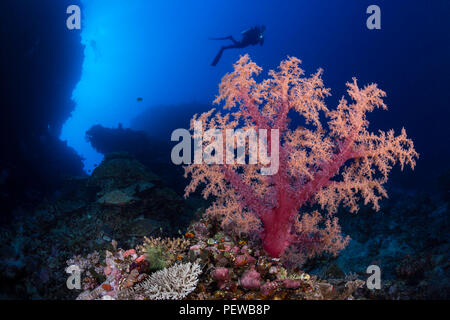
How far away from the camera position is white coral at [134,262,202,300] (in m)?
3.05

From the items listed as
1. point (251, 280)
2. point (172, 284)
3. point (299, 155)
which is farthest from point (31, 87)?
point (251, 280)

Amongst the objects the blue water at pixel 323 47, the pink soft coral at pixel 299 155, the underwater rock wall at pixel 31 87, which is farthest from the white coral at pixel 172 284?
the blue water at pixel 323 47

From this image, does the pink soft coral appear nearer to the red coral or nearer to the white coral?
the red coral

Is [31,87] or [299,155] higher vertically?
[31,87]

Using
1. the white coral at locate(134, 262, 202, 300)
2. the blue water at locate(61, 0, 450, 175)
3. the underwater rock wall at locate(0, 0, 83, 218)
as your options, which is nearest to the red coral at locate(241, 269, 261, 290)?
the white coral at locate(134, 262, 202, 300)

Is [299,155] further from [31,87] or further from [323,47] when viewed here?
[323,47]

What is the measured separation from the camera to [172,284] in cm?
316

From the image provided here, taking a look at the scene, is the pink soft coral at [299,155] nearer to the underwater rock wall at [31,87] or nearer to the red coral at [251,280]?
the red coral at [251,280]

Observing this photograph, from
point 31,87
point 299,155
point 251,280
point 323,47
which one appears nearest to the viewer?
point 251,280

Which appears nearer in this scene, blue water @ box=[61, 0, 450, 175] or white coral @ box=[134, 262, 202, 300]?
white coral @ box=[134, 262, 202, 300]

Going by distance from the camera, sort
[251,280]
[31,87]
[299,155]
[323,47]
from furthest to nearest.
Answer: [323,47]
[31,87]
[299,155]
[251,280]

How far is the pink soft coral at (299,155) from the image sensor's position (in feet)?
11.0

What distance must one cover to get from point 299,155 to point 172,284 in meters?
2.87

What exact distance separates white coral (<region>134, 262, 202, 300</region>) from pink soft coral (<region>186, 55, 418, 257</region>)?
1.20 m
